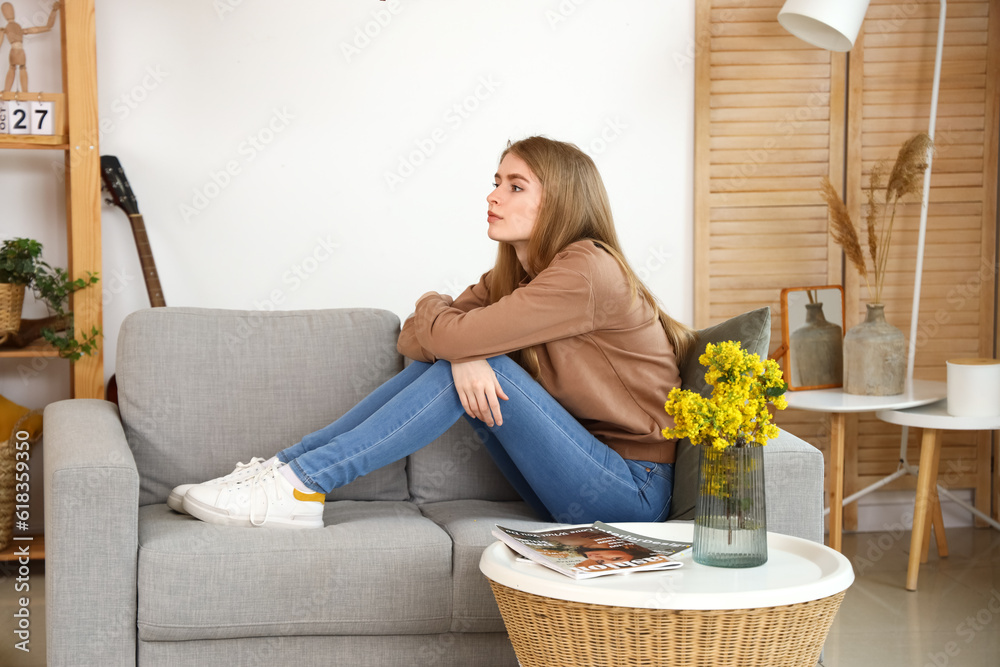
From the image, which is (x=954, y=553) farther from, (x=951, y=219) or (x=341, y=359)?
(x=341, y=359)

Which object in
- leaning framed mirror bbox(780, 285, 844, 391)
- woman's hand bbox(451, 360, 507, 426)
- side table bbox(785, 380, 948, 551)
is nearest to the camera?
woman's hand bbox(451, 360, 507, 426)

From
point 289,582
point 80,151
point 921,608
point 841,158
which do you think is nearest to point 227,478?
point 289,582

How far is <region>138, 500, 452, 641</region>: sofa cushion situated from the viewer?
1628 mm

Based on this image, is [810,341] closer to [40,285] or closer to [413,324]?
[413,324]

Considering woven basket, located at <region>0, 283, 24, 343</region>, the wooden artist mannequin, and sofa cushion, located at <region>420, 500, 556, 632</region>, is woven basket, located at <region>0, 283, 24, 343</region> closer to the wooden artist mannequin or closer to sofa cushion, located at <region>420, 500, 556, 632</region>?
the wooden artist mannequin

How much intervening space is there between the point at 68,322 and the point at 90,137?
1.63ft

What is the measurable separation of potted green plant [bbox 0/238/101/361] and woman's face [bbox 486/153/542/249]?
1.21m

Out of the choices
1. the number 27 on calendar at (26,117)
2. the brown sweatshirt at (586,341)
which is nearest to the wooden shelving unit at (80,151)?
the number 27 on calendar at (26,117)

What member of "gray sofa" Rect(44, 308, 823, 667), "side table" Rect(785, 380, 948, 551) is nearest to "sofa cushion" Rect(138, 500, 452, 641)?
"gray sofa" Rect(44, 308, 823, 667)

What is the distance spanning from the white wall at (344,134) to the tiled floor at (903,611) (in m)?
0.88

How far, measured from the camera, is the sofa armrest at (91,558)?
5.20 feet

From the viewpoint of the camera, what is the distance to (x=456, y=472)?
216cm

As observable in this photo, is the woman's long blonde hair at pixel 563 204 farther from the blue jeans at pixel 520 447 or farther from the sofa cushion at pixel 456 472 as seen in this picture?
the sofa cushion at pixel 456 472

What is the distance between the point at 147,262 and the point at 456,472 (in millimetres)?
1142
